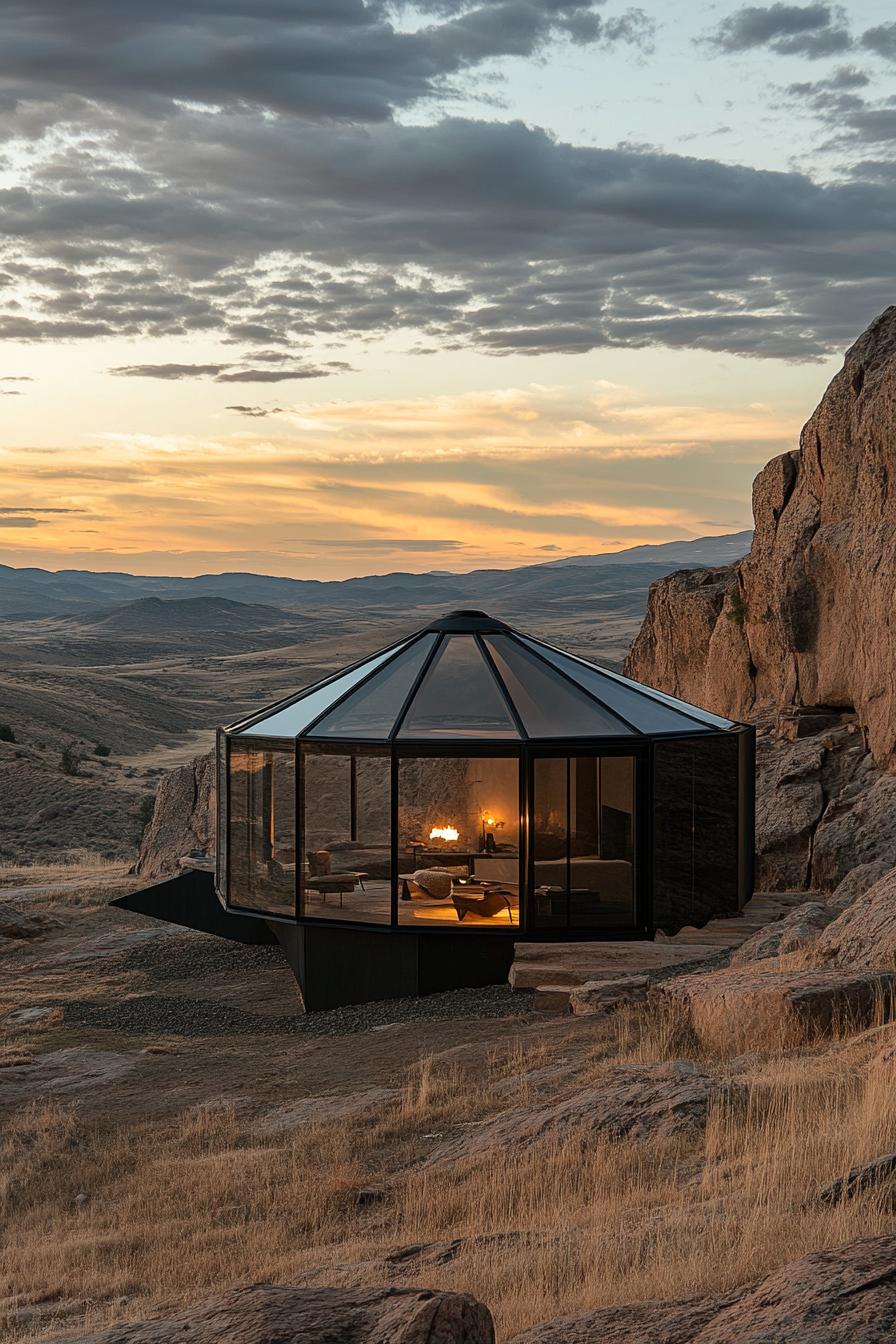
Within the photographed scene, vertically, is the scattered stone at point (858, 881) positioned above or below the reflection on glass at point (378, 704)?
below

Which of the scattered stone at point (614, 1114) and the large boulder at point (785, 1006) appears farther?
the large boulder at point (785, 1006)

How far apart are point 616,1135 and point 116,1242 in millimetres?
2860

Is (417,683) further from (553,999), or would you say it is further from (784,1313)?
(784,1313)

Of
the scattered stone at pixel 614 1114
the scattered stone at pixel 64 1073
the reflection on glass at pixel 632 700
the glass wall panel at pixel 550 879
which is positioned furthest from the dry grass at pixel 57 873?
the scattered stone at pixel 614 1114

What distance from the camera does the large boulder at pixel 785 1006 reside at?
29.0 feet

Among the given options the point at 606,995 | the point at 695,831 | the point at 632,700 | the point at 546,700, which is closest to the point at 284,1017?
the point at 606,995

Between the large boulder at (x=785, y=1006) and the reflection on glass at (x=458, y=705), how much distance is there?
15.3 ft

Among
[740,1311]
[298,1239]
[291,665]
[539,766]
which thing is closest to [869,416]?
[539,766]

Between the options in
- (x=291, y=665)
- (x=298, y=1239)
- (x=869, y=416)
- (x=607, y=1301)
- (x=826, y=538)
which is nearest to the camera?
(x=607, y=1301)

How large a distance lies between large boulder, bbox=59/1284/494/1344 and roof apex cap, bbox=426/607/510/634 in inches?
458

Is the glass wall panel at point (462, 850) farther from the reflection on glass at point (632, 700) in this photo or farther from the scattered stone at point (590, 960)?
the reflection on glass at point (632, 700)

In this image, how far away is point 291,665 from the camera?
124625 mm

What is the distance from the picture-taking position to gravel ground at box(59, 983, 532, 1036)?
12.8 metres

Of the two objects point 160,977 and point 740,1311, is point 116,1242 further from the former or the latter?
point 160,977
